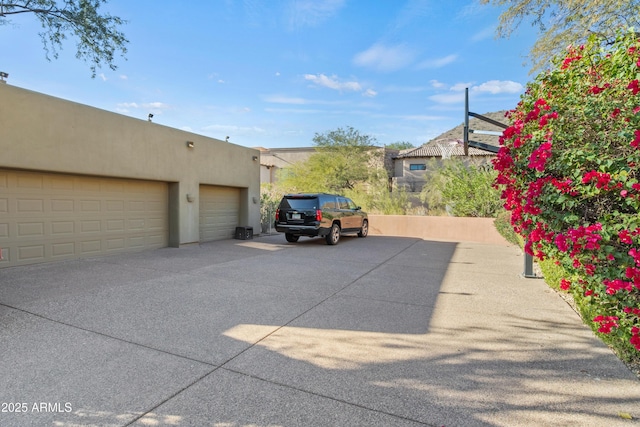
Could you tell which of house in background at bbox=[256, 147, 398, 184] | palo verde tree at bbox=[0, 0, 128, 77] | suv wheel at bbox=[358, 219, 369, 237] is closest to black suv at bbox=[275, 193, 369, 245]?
suv wheel at bbox=[358, 219, 369, 237]

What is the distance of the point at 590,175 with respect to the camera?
9.44 feet

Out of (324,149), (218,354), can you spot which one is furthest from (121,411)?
(324,149)

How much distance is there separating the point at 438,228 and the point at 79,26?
49.0 ft

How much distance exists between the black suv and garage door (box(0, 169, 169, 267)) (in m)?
3.82

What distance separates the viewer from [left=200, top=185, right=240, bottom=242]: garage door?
1217 cm

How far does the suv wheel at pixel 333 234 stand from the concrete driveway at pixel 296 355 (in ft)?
17.7

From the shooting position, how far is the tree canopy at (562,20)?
775 centimetres

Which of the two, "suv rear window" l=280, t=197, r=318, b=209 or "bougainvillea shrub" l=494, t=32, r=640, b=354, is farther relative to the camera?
"suv rear window" l=280, t=197, r=318, b=209

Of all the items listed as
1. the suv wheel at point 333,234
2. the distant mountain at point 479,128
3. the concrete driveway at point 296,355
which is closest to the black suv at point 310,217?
the suv wheel at point 333,234

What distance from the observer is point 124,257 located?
29.0ft

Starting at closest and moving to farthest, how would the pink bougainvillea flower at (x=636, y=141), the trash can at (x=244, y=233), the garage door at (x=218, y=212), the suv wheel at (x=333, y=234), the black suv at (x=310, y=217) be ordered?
the pink bougainvillea flower at (x=636, y=141) < the black suv at (x=310, y=217) < the suv wheel at (x=333, y=234) < the garage door at (x=218, y=212) < the trash can at (x=244, y=233)

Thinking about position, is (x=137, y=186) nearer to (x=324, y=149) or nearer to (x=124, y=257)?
(x=124, y=257)

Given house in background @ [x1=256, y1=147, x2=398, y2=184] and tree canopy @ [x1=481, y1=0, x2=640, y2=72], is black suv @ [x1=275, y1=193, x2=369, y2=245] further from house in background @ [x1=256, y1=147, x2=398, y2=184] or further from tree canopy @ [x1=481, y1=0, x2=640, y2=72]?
house in background @ [x1=256, y1=147, x2=398, y2=184]

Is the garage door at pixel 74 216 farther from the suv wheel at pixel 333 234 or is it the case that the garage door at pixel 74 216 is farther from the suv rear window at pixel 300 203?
the suv wheel at pixel 333 234
